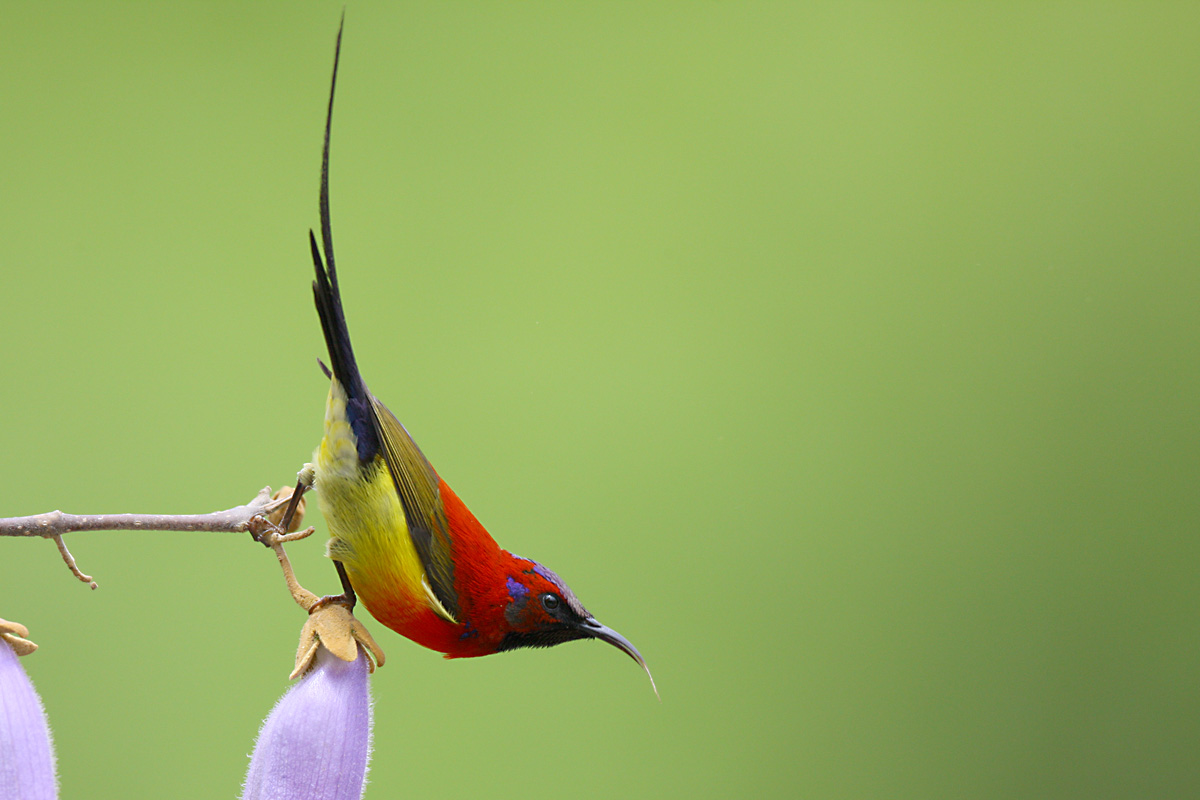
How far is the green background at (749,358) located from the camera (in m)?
1.15

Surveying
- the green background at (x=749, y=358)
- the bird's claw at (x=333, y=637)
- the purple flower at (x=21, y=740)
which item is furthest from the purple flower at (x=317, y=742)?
the green background at (x=749, y=358)

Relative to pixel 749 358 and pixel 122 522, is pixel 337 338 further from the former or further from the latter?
pixel 749 358

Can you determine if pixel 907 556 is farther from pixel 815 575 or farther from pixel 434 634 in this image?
pixel 434 634

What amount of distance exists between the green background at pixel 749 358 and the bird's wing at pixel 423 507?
433 mm

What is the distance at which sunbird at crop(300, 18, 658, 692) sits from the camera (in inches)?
26.8

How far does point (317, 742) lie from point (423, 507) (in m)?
0.21

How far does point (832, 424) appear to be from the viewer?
1199 millimetres

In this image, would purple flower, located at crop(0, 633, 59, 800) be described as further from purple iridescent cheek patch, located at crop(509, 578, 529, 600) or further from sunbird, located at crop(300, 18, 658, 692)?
purple iridescent cheek patch, located at crop(509, 578, 529, 600)

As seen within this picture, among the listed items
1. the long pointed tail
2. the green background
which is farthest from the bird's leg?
the green background

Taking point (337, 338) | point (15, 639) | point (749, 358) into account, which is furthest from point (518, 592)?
point (749, 358)

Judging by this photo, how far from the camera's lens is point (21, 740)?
539 millimetres

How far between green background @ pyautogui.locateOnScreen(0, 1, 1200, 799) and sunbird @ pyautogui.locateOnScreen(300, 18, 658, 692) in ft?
1.46

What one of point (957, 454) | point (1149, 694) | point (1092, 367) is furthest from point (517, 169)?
point (1149, 694)

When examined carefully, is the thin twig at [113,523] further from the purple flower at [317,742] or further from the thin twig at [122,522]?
the purple flower at [317,742]
